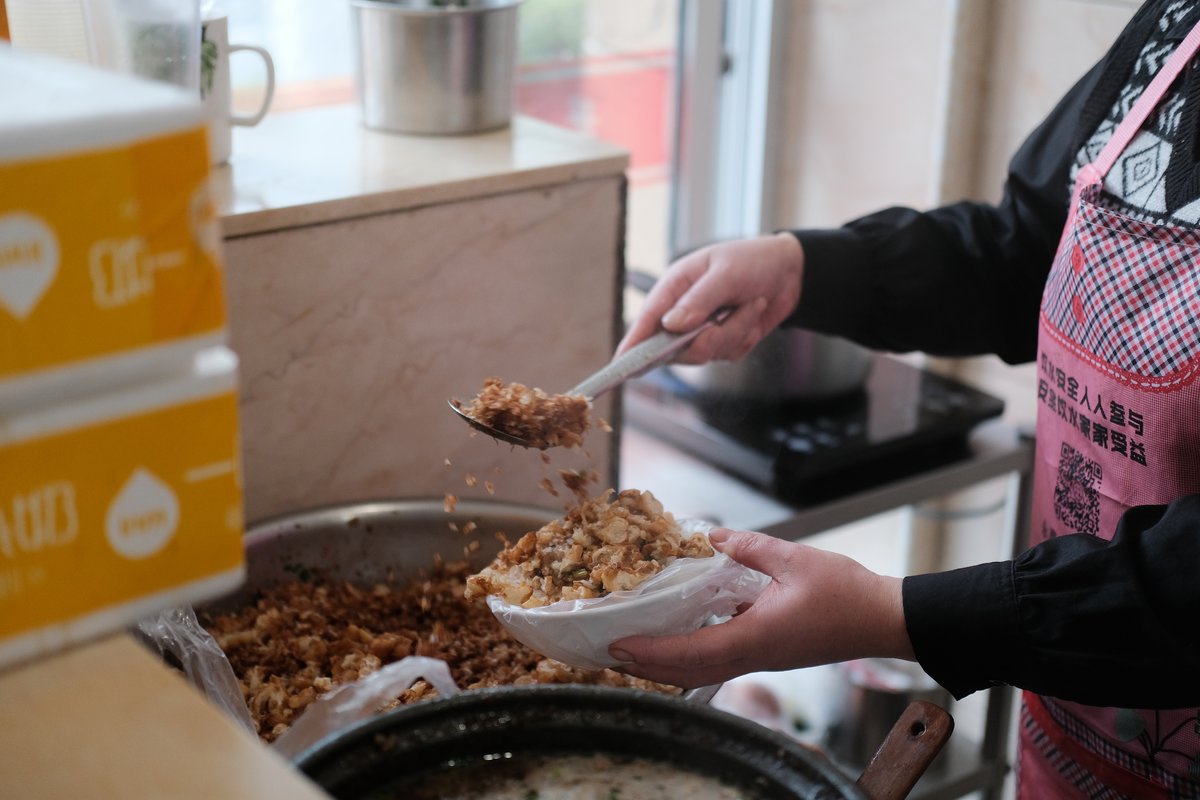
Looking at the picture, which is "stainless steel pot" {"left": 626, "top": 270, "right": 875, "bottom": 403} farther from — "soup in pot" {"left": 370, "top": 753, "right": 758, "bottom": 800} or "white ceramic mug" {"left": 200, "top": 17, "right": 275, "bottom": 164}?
"soup in pot" {"left": 370, "top": 753, "right": 758, "bottom": 800}

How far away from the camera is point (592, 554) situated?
0.91 metres

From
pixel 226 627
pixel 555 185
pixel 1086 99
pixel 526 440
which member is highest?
pixel 1086 99

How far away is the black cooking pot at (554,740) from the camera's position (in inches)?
26.8

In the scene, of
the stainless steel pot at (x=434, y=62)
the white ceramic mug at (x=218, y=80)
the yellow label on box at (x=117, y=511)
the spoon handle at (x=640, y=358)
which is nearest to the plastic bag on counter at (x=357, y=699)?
the spoon handle at (x=640, y=358)

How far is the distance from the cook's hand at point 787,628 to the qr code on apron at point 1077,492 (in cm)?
26

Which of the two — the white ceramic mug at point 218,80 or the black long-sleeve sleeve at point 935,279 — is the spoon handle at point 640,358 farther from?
the white ceramic mug at point 218,80

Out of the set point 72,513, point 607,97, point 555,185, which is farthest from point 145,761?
point 607,97

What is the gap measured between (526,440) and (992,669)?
1.29 feet

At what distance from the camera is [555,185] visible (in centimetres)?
129

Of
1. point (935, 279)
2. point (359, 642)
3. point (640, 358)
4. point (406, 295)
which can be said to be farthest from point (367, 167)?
point (935, 279)

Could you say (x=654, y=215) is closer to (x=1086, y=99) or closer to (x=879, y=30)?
(x=879, y=30)

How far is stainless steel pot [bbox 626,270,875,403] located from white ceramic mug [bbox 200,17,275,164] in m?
Result: 0.59

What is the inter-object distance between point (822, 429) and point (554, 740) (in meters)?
0.94

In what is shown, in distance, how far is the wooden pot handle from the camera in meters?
0.77
